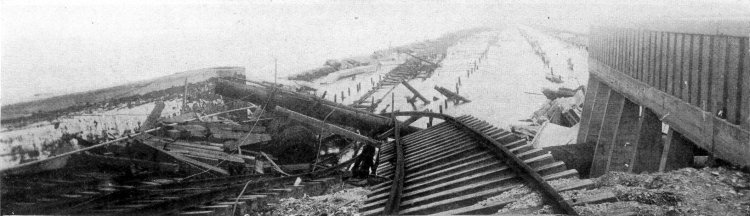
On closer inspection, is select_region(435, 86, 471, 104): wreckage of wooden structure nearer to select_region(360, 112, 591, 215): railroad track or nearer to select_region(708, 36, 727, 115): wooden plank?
select_region(360, 112, 591, 215): railroad track

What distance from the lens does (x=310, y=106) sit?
10406mm

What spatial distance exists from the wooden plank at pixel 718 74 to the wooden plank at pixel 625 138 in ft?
12.3

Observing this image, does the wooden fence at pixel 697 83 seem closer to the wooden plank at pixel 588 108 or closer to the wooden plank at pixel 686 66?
the wooden plank at pixel 686 66

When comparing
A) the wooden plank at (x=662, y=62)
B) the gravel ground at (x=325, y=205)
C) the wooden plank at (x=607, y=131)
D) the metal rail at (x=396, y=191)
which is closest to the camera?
the metal rail at (x=396, y=191)

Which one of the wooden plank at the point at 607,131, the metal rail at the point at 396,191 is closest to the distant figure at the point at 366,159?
the metal rail at the point at 396,191

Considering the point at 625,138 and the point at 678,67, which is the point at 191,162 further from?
the point at 625,138

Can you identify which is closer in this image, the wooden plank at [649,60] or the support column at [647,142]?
the wooden plank at [649,60]

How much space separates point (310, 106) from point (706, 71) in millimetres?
7429


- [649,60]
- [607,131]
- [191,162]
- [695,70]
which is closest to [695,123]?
[695,70]

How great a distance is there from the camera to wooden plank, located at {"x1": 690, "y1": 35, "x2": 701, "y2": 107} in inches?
211

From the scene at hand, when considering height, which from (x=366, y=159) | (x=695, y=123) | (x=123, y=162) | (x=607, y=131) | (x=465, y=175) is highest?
(x=695, y=123)

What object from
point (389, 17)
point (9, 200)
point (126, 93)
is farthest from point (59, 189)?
point (389, 17)

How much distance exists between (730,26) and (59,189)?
8262 millimetres

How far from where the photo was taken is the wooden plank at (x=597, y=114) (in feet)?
34.7
